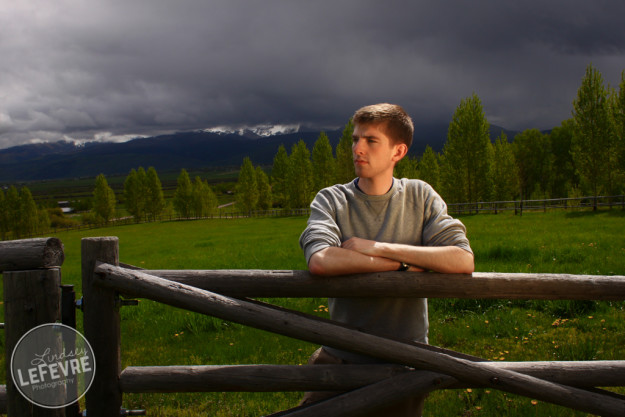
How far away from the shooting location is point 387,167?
9.29 ft

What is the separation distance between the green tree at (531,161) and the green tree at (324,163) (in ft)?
83.4

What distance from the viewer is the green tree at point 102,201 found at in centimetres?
7525

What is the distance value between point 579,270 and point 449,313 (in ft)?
11.6

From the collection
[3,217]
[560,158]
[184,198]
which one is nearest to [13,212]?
[3,217]

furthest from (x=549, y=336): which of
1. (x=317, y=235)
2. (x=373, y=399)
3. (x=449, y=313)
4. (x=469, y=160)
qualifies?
(x=469, y=160)

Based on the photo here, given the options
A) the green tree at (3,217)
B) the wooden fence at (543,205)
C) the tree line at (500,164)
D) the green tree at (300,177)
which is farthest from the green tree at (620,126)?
the green tree at (3,217)

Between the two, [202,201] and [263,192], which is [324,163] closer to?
[263,192]

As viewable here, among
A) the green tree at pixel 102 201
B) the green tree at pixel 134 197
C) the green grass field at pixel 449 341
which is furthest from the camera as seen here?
the green tree at pixel 134 197

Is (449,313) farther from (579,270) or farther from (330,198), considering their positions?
(330,198)

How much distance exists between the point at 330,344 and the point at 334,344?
25 millimetres

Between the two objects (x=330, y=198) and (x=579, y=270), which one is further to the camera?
(x=579, y=270)

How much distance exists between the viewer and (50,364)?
2.71 metres

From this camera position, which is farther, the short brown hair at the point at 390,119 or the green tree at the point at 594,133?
the green tree at the point at 594,133

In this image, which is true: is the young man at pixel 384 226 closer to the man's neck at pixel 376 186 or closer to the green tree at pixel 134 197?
the man's neck at pixel 376 186
